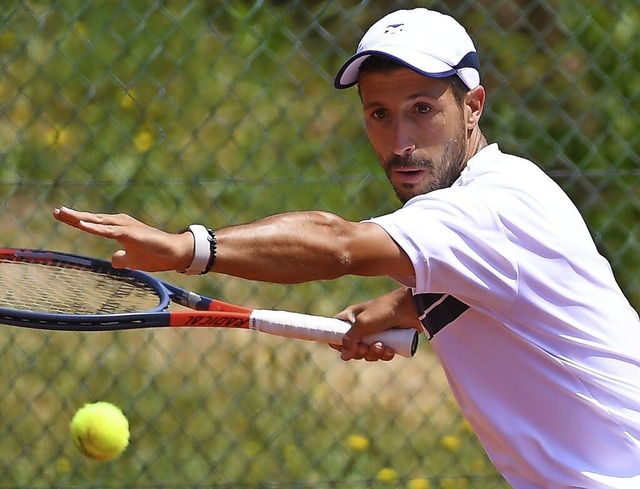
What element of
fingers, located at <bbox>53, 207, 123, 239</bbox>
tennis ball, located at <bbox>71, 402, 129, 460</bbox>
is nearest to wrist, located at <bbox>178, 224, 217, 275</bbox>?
fingers, located at <bbox>53, 207, 123, 239</bbox>

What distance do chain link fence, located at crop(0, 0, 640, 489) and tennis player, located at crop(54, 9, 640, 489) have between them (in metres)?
1.29

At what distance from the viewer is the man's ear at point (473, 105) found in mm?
2316

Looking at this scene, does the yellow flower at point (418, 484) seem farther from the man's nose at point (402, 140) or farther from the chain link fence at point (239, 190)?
the man's nose at point (402, 140)

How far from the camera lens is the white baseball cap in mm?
2174

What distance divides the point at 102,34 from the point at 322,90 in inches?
33.5

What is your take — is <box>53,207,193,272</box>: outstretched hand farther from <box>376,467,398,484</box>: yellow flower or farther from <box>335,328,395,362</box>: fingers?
<box>376,467,398,484</box>: yellow flower

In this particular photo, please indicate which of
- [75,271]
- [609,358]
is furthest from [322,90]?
[609,358]

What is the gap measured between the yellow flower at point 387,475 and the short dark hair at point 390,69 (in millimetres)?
1625

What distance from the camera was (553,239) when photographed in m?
2.01

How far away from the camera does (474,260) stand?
192cm

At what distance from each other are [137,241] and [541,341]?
2.23ft

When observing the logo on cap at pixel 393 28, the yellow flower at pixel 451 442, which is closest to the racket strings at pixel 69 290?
the logo on cap at pixel 393 28

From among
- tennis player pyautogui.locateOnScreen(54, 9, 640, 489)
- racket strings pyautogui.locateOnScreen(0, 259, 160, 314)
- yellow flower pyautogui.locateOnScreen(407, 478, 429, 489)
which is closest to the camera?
tennis player pyautogui.locateOnScreen(54, 9, 640, 489)

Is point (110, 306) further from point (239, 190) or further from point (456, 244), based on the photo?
point (239, 190)
